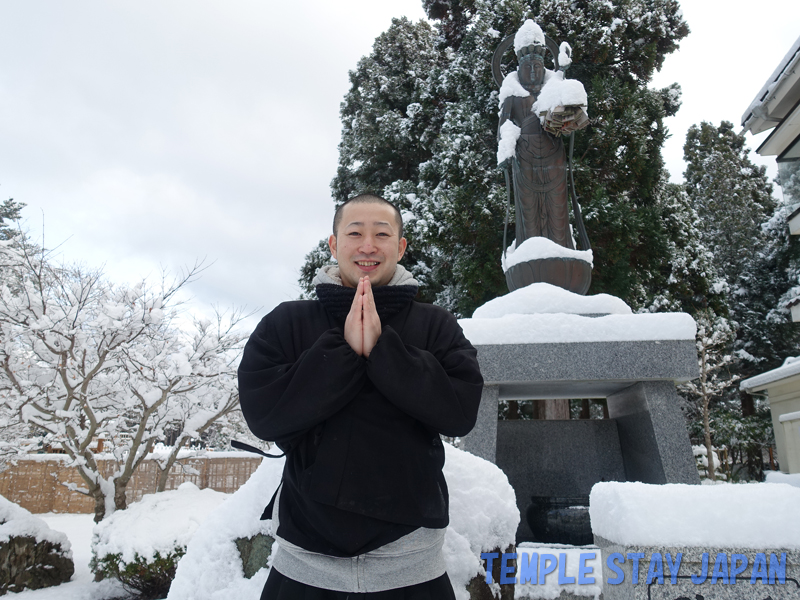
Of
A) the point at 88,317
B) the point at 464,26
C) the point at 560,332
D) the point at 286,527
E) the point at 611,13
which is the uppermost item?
the point at 464,26

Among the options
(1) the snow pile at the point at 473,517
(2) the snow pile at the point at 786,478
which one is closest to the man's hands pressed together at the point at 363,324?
(1) the snow pile at the point at 473,517

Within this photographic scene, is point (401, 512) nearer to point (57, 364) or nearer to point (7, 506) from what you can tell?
point (7, 506)

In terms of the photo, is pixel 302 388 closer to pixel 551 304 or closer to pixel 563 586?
pixel 563 586

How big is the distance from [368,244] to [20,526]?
628 centimetres

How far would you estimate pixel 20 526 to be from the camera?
5586 millimetres

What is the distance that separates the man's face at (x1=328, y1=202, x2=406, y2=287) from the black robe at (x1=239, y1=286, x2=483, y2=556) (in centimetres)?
25

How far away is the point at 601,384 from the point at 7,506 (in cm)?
612

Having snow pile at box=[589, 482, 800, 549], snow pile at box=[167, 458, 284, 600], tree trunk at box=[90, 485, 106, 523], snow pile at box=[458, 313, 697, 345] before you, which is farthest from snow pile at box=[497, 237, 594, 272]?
tree trunk at box=[90, 485, 106, 523]

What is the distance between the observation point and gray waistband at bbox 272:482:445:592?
1072 mm

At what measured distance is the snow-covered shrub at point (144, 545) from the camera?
196 inches

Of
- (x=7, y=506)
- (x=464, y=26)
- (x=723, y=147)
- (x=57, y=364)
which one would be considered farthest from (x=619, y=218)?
(x=723, y=147)

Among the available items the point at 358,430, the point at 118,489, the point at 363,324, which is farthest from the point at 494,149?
the point at 358,430

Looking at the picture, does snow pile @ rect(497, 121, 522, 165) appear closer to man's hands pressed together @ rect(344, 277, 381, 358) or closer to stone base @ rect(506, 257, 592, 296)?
stone base @ rect(506, 257, 592, 296)

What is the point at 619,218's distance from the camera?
9.20 meters
